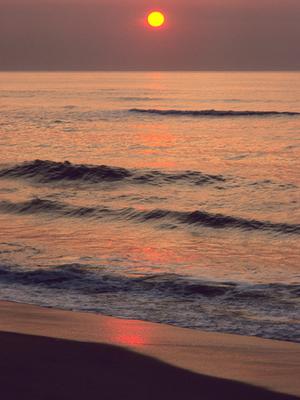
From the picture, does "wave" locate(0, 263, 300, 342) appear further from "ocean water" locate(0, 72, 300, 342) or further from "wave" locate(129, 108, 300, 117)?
"wave" locate(129, 108, 300, 117)

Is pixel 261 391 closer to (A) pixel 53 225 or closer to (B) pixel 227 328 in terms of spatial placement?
(B) pixel 227 328

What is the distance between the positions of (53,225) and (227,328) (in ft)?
28.5

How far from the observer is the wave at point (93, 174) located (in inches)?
981

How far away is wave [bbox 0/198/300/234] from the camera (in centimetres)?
A: 1684

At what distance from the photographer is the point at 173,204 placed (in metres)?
20.5

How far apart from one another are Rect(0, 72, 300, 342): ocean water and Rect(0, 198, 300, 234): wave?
0.04 m

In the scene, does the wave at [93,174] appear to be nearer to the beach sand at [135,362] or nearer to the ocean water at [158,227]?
the ocean water at [158,227]

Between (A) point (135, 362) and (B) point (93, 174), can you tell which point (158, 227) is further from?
(A) point (135, 362)

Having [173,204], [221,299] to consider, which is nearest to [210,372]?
[221,299]

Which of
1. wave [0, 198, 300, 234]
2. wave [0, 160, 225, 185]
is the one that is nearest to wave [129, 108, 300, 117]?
wave [0, 160, 225, 185]

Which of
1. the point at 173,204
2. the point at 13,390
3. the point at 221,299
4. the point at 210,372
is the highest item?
the point at 173,204

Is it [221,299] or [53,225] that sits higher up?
[53,225]

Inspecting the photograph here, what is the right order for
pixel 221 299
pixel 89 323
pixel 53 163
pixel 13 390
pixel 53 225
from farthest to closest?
1. pixel 53 163
2. pixel 53 225
3. pixel 221 299
4. pixel 89 323
5. pixel 13 390

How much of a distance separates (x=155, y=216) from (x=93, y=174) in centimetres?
803
